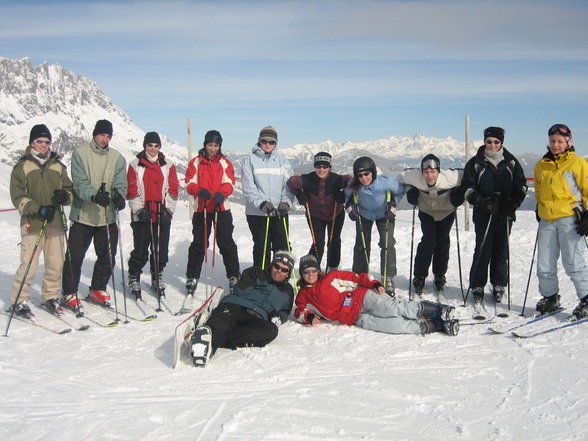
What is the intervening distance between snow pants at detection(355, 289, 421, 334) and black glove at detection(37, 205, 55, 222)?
357 cm

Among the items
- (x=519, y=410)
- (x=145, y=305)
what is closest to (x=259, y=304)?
(x=145, y=305)

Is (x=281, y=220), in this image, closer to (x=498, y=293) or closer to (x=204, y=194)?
(x=204, y=194)

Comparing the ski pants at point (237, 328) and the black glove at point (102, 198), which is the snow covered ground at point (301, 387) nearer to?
the ski pants at point (237, 328)

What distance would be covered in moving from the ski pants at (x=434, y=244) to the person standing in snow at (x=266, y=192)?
1.79m

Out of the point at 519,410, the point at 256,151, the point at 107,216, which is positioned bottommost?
the point at 519,410

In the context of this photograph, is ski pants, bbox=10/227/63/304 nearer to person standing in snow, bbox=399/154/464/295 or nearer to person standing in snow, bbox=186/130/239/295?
person standing in snow, bbox=186/130/239/295

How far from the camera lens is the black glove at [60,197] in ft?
18.7

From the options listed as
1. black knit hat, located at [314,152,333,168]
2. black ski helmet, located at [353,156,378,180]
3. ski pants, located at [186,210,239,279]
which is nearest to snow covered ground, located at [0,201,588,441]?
ski pants, located at [186,210,239,279]

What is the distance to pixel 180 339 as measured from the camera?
4.43 m

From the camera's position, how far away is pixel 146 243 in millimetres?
6777

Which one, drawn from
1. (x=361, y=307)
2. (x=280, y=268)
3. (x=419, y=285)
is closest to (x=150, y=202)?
(x=280, y=268)

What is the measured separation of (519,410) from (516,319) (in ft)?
7.90

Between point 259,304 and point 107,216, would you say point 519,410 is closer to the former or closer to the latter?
point 259,304

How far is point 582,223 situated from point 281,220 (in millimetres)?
3507
